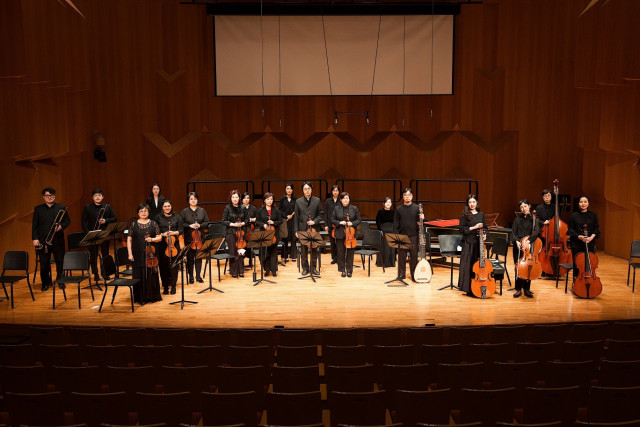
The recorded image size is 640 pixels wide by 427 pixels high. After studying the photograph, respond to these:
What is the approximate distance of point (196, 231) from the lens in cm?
867

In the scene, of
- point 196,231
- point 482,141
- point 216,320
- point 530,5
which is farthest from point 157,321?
point 530,5

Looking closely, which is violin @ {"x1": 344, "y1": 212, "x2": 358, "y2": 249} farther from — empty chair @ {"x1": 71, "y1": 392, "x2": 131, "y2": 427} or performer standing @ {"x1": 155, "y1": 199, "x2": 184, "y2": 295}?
empty chair @ {"x1": 71, "y1": 392, "x2": 131, "y2": 427}

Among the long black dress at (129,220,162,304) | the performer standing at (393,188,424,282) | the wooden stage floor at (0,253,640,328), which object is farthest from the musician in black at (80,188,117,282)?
the performer standing at (393,188,424,282)

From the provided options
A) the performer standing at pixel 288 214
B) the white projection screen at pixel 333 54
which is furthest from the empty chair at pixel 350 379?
the white projection screen at pixel 333 54

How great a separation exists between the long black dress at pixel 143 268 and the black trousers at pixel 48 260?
156 cm

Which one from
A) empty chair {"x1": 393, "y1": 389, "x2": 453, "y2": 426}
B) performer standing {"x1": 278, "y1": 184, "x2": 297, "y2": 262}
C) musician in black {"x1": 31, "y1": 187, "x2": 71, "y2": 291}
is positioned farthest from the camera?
performer standing {"x1": 278, "y1": 184, "x2": 297, "y2": 262}

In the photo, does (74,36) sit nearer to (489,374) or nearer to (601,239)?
(489,374)

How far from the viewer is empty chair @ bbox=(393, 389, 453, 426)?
3691 millimetres

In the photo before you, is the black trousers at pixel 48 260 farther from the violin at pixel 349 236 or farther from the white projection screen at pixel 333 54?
the white projection screen at pixel 333 54

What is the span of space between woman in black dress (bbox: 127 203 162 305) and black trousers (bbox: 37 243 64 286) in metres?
1.57

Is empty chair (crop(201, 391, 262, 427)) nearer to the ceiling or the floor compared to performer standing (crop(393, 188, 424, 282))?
nearer to the floor

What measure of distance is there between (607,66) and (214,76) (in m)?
7.79

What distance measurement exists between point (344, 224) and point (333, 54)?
5.19m

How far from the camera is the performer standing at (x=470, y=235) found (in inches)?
316
